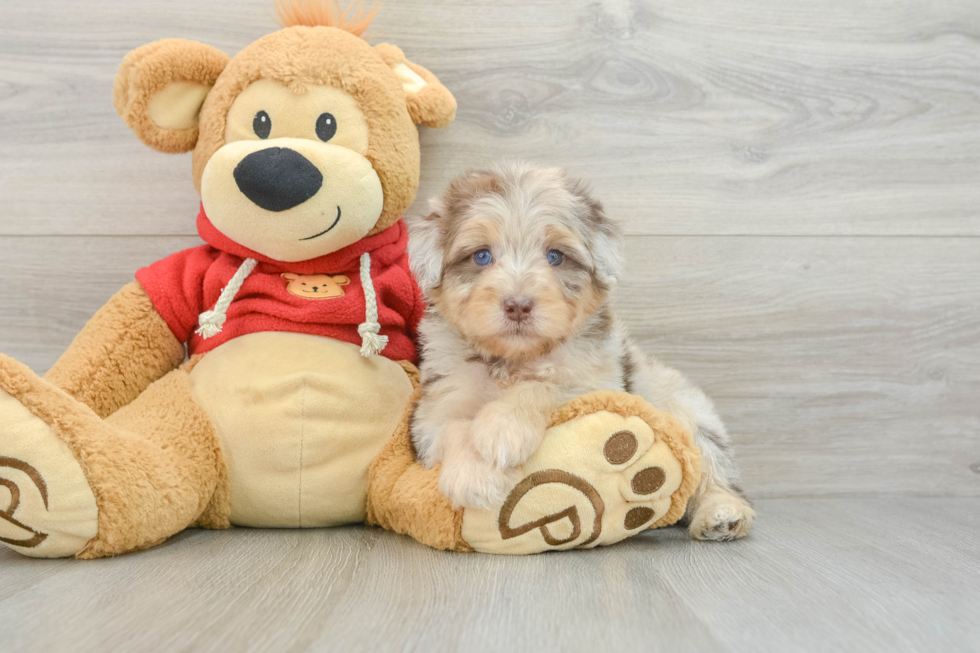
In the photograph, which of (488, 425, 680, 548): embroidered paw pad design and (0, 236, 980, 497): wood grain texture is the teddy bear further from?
(0, 236, 980, 497): wood grain texture

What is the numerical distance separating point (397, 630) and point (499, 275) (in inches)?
34.4

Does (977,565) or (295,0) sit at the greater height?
(295,0)

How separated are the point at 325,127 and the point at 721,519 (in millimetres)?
1552

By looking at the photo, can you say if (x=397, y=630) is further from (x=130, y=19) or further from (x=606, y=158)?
(x=130, y=19)

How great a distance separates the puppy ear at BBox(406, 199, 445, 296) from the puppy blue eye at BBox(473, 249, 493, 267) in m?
0.10

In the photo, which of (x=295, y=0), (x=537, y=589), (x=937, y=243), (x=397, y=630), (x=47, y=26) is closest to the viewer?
(x=397, y=630)

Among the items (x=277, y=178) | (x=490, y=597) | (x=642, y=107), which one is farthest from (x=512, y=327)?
(x=642, y=107)

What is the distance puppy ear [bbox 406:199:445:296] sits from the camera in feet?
6.58

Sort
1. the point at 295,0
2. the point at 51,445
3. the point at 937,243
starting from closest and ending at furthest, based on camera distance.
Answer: the point at 51,445 → the point at 295,0 → the point at 937,243

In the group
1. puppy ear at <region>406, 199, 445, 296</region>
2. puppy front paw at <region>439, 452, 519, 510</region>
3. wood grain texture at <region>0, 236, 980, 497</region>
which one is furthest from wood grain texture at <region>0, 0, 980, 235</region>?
puppy front paw at <region>439, 452, 519, 510</region>

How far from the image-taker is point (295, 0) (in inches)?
89.2

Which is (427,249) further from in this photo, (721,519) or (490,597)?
(721,519)

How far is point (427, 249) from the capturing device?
2.02 m

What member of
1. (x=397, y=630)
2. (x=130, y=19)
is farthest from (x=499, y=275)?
(x=130, y=19)
